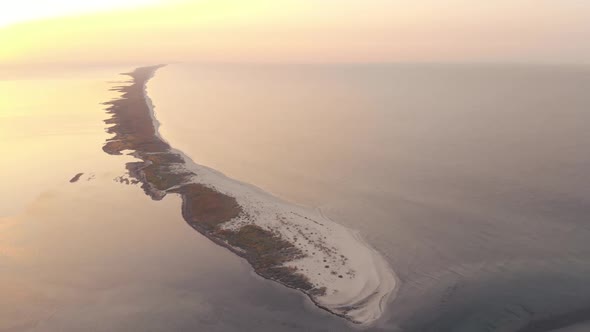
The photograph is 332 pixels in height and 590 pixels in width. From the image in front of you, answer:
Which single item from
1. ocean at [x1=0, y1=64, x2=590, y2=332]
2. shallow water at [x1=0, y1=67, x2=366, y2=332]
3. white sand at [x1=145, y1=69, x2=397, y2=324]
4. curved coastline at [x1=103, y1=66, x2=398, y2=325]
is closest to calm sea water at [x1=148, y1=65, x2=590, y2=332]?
ocean at [x1=0, y1=64, x2=590, y2=332]

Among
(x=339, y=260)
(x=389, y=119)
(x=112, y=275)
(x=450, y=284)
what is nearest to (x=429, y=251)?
(x=450, y=284)

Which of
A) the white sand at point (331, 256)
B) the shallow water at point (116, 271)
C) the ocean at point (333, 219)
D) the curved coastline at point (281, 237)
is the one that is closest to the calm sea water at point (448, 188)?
the ocean at point (333, 219)

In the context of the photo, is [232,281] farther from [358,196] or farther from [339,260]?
[358,196]

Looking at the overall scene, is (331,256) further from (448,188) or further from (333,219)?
(448,188)

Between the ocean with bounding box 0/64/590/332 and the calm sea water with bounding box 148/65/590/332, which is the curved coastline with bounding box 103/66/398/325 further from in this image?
the calm sea water with bounding box 148/65/590/332

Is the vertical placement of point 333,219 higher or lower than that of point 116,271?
higher

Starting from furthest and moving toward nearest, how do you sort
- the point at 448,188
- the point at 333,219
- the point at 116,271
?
the point at 448,188
the point at 333,219
the point at 116,271

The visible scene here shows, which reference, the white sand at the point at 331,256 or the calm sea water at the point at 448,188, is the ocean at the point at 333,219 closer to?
the calm sea water at the point at 448,188

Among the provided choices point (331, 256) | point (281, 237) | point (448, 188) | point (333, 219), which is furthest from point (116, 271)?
point (448, 188)
